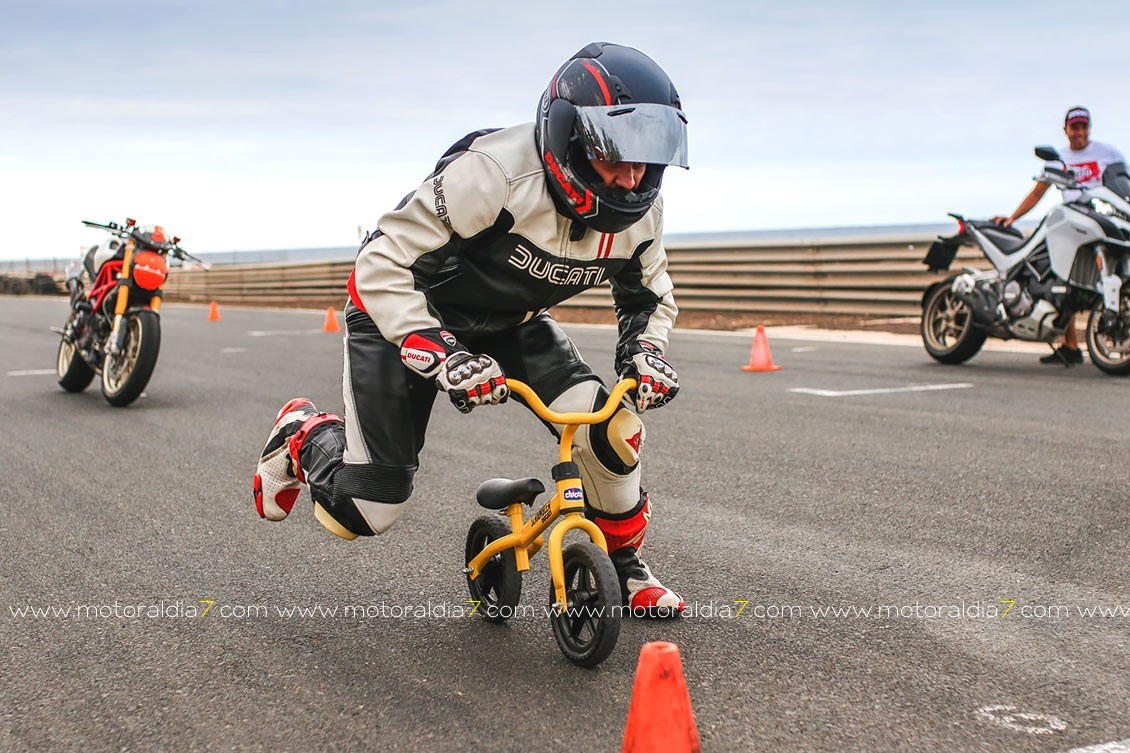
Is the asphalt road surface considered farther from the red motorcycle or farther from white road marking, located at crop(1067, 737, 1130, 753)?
the red motorcycle

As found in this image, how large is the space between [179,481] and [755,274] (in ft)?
46.7

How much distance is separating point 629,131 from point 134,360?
6.98 meters

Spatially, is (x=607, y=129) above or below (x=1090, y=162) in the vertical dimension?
below

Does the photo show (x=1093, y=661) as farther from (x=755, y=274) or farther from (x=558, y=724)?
(x=755, y=274)

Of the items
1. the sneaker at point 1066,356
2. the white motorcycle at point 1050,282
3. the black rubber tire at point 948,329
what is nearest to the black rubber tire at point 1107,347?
the white motorcycle at point 1050,282

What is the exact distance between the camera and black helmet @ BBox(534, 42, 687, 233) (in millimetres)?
3668

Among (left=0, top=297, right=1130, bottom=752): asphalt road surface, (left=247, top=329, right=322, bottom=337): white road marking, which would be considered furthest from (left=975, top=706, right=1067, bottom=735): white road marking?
(left=247, top=329, right=322, bottom=337): white road marking

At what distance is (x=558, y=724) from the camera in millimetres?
3307

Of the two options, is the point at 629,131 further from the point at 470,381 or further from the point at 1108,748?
the point at 1108,748

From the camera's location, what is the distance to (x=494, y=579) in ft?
14.1

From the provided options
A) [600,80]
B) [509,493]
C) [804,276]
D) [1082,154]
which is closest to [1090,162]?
[1082,154]

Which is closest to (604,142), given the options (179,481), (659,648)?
(659,648)

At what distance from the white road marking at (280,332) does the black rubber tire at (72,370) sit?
7.22 metres

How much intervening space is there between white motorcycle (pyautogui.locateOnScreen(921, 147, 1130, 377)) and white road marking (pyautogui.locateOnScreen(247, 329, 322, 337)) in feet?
32.0
